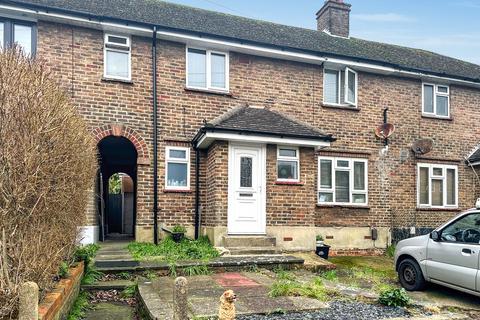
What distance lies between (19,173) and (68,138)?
3.39 ft

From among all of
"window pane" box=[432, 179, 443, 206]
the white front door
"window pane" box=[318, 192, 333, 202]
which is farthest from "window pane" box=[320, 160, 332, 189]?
"window pane" box=[432, 179, 443, 206]

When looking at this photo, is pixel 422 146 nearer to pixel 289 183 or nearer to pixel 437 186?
pixel 437 186

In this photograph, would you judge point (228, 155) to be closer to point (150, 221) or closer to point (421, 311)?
point (150, 221)

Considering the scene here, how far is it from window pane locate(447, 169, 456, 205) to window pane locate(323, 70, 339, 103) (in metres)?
4.75

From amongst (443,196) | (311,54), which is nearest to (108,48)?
(311,54)

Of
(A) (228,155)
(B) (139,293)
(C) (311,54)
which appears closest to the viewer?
(B) (139,293)

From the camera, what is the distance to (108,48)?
10.8 metres

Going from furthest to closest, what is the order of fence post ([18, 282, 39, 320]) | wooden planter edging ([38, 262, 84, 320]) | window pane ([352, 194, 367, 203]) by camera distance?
window pane ([352, 194, 367, 203]) → wooden planter edging ([38, 262, 84, 320]) → fence post ([18, 282, 39, 320])

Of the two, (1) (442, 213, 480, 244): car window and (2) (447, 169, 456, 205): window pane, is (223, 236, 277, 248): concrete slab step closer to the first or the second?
(1) (442, 213, 480, 244): car window

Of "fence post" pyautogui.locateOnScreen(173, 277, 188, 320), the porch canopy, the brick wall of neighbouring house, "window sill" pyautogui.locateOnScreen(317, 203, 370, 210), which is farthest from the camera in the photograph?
"window sill" pyautogui.locateOnScreen(317, 203, 370, 210)

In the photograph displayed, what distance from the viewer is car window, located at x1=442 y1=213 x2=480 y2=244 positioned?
6.38 meters

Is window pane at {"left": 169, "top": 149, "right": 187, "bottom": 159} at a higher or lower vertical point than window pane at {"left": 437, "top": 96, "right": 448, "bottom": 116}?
lower

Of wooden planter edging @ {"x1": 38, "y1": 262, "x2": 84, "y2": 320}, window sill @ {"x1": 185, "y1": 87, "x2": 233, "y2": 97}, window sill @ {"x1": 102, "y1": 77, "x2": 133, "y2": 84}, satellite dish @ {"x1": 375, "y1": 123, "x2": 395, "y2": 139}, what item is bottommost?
wooden planter edging @ {"x1": 38, "y1": 262, "x2": 84, "y2": 320}

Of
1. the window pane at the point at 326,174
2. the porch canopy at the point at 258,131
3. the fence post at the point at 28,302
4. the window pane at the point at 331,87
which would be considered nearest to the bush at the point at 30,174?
the fence post at the point at 28,302
